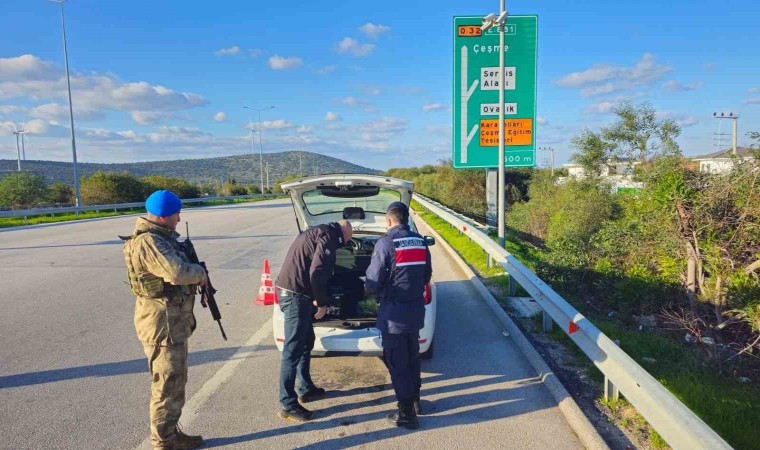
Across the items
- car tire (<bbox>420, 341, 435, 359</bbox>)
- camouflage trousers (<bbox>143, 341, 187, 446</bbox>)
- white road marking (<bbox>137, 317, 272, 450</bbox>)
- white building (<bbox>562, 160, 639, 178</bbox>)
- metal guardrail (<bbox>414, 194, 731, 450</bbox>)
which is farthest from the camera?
white building (<bbox>562, 160, 639, 178</bbox>)

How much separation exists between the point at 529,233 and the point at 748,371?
1665cm

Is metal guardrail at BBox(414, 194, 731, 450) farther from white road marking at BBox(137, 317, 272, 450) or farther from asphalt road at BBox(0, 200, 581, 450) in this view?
white road marking at BBox(137, 317, 272, 450)

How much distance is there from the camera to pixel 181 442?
351cm

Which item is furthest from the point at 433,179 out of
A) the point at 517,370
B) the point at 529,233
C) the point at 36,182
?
the point at 517,370

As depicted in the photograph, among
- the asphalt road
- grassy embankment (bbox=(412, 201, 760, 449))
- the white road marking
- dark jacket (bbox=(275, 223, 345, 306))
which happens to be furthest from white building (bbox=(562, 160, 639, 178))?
dark jacket (bbox=(275, 223, 345, 306))

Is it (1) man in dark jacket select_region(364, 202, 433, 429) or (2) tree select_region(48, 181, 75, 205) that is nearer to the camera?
(1) man in dark jacket select_region(364, 202, 433, 429)

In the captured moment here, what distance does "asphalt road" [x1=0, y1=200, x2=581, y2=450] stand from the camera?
Result: 12.2 feet

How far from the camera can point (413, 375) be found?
3.99 metres

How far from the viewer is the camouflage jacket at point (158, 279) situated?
130 inches

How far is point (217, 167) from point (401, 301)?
14137cm

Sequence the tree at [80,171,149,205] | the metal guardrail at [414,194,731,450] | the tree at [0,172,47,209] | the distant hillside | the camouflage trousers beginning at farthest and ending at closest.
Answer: the distant hillside
the tree at [80,171,149,205]
the tree at [0,172,47,209]
the camouflage trousers
the metal guardrail at [414,194,731,450]

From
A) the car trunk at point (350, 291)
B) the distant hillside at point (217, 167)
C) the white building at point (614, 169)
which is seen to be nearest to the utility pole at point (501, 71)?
the car trunk at point (350, 291)

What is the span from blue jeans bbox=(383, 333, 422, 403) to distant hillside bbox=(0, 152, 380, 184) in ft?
295

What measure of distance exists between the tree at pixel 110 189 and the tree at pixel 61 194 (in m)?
1.97
